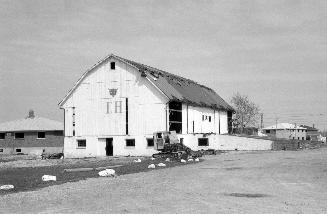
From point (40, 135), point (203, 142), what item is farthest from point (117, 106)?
point (40, 135)

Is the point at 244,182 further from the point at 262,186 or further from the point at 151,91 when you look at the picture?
the point at 151,91

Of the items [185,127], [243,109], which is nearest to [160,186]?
[185,127]

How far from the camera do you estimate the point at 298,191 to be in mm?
16766

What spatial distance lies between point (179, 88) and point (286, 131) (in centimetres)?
6561

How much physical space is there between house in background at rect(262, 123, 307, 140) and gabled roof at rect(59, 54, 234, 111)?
44345 millimetres

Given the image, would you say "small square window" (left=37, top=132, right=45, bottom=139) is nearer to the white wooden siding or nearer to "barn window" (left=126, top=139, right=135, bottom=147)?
the white wooden siding

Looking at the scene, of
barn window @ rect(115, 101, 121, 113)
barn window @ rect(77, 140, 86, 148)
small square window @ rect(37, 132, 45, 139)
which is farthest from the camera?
small square window @ rect(37, 132, 45, 139)

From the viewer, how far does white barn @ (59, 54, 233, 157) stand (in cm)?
5166

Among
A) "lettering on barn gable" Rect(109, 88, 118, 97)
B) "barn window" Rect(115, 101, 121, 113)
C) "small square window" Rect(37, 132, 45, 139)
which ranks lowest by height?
"small square window" Rect(37, 132, 45, 139)

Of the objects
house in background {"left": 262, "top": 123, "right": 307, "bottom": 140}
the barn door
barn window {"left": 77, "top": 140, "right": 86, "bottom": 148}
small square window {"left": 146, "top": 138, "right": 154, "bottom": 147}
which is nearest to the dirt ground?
small square window {"left": 146, "top": 138, "right": 154, "bottom": 147}

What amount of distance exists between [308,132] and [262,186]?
408 feet

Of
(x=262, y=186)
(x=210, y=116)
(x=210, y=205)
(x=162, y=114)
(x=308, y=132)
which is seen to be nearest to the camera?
(x=210, y=205)

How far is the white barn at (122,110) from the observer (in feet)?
169

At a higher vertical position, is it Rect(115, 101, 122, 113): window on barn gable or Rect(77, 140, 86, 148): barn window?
Rect(115, 101, 122, 113): window on barn gable
